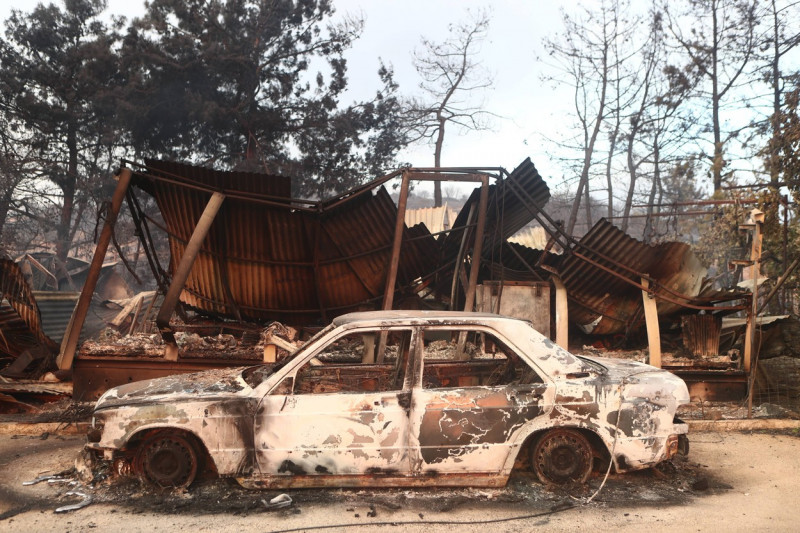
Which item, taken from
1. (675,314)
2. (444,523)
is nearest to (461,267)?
(675,314)

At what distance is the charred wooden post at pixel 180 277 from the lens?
6.91 meters

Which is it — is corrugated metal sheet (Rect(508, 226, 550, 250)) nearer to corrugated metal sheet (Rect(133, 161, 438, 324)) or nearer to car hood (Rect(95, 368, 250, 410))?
corrugated metal sheet (Rect(133, 161, 438, 324))

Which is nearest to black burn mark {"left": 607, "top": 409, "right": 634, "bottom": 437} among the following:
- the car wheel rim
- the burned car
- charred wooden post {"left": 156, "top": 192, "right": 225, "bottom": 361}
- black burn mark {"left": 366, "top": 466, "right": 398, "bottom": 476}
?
the burned car

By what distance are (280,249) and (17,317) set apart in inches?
Result: 161

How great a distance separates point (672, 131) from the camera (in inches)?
818

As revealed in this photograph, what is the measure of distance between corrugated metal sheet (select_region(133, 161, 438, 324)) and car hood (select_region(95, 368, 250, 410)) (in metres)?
3.52

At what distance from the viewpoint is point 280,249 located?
885 cm

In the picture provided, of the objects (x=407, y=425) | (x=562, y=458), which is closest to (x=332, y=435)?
(x=407, y=425)

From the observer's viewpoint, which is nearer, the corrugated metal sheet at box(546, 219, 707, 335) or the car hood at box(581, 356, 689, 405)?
the car hood at box(581, 356, 689, 405)

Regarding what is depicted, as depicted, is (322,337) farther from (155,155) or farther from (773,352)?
(155,155)

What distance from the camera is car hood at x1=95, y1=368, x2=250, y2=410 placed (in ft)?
14.1

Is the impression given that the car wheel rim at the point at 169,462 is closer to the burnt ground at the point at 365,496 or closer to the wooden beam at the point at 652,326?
the burnt ground at the point at 365,496

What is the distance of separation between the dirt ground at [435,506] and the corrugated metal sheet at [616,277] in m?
3.90

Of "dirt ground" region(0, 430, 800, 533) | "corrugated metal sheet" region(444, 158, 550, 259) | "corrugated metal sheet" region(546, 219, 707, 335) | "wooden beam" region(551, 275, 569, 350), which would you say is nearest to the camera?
"dirt ground" region(0, 430, 800, 533)
